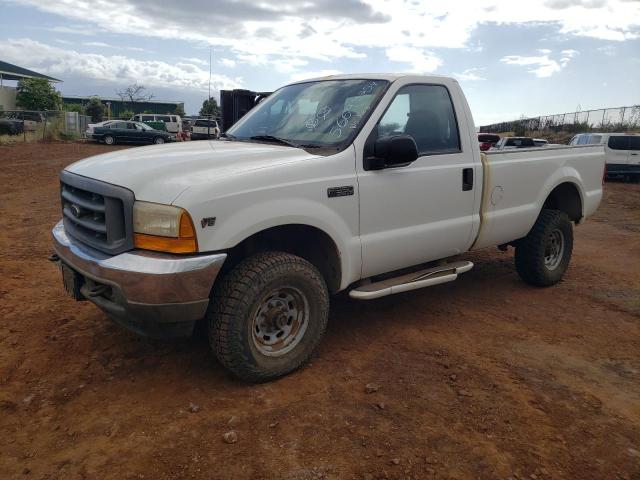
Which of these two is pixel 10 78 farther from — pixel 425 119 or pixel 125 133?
pixel 425 119

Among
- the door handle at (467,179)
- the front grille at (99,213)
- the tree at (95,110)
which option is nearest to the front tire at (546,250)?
the door handle at (467,179)

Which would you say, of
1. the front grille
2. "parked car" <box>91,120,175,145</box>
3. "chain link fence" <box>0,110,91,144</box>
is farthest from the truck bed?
"chain link fence" <box>0,110,91,144</box>

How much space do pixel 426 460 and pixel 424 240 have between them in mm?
1875

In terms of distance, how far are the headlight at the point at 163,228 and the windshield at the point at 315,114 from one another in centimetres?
126

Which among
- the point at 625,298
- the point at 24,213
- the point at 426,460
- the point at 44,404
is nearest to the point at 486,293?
the point at 625,298

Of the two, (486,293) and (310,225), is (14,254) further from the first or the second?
(486,293)

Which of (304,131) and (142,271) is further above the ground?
(304,131)

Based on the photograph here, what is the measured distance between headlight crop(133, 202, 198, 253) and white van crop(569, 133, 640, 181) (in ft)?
60.0

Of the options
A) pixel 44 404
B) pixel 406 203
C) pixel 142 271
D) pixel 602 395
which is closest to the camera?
pixel 142 271

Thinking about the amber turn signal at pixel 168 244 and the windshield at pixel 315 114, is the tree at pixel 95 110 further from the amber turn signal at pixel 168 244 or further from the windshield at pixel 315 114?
the amber turn signal at pixel 168 244

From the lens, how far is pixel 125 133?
2822 centimetres

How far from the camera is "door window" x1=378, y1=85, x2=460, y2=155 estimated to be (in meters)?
4.01

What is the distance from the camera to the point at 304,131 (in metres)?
3.98

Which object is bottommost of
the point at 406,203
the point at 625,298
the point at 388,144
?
the point at 625,298
